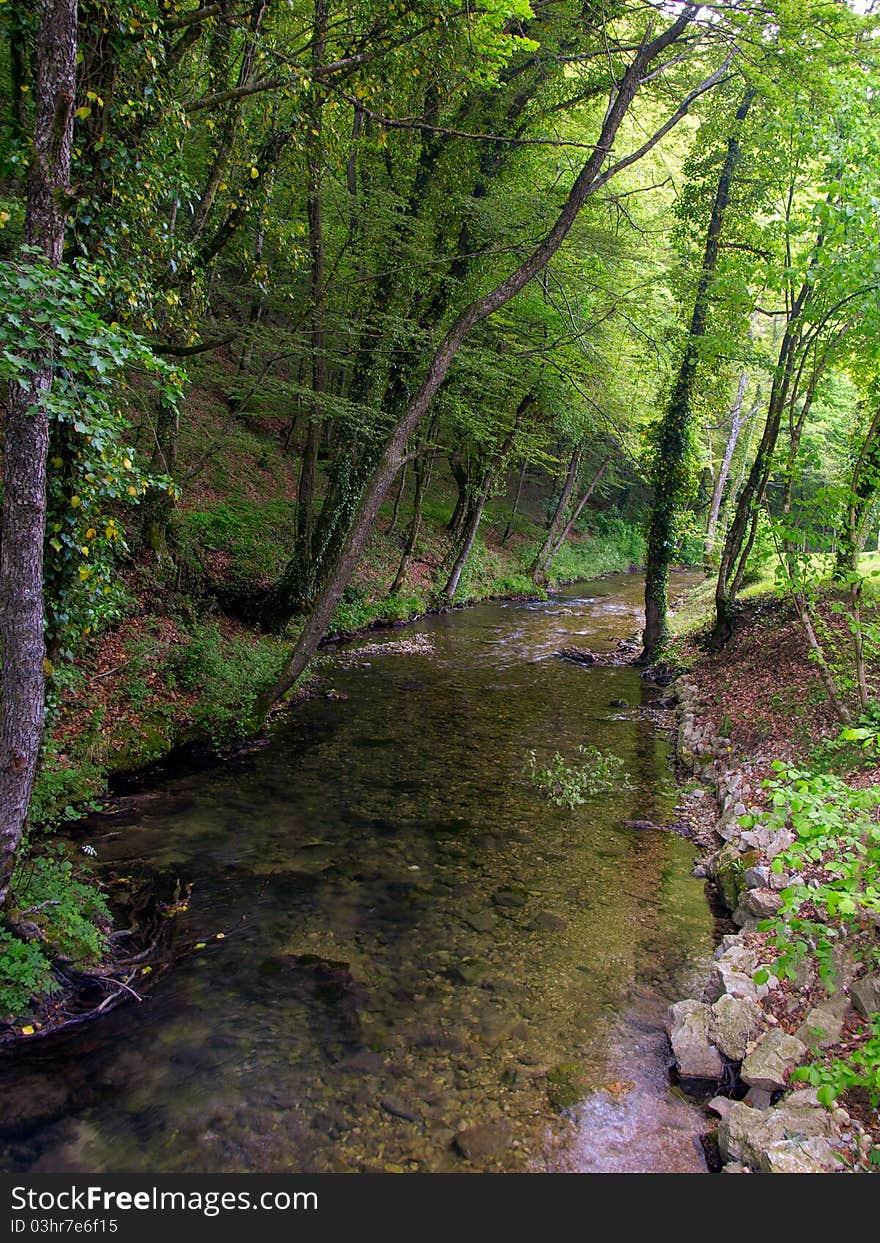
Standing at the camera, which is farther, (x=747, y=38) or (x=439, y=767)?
(x=439, y=767)

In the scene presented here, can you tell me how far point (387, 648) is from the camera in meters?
16.7

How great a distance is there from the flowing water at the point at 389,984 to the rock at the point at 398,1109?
0.01 metres

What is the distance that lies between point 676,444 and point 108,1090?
49.7 ft

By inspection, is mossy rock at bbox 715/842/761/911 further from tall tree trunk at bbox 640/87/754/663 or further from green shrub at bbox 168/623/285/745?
tall tree trunk at bbox 640/87/754/663

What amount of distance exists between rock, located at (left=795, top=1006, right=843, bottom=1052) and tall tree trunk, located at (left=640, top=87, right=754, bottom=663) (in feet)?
39.1

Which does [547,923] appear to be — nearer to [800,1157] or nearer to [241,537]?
[800,1157]

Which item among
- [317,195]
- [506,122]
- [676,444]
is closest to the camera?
[317,195]

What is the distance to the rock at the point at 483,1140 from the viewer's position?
158 inches

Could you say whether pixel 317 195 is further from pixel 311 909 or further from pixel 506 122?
pixel 311 909

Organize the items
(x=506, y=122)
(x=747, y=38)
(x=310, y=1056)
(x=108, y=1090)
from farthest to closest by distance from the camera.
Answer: (x=506, y=122) < (x=747, y=38) < (x=310, y=1056) < (x=108, y=1090)

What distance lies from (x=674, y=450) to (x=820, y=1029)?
13223 millimetres

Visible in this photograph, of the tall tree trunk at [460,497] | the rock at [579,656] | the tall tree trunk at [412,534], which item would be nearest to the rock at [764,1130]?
the rock at [579,656]

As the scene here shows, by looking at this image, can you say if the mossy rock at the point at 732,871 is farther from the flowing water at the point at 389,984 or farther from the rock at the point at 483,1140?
the rock at the point at 483,1140

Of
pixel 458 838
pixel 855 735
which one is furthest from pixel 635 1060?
pixel 458 838
